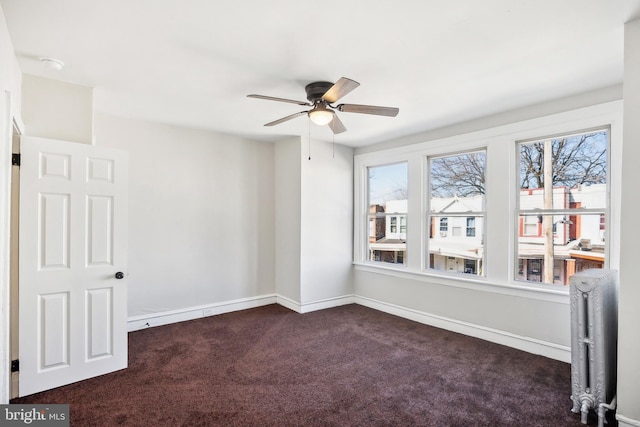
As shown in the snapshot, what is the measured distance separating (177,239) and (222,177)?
1.04 metres

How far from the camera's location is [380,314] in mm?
4863

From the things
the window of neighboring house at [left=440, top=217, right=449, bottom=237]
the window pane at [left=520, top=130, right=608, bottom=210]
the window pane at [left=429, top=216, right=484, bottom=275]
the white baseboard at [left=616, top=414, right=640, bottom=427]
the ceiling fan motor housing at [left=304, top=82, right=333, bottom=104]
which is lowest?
the white baseboard at [left=616, top=414, right=640, bottom=427]

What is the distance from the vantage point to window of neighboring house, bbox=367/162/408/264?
4.99 metres

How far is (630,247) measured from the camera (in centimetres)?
208

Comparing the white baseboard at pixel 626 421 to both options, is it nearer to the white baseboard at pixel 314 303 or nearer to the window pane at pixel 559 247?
the window pane at pixel 559 247

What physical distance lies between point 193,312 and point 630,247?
4484 mm

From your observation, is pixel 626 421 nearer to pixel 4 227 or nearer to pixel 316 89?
pixel 316 89

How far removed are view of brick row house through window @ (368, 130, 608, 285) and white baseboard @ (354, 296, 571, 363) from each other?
622 millimetres

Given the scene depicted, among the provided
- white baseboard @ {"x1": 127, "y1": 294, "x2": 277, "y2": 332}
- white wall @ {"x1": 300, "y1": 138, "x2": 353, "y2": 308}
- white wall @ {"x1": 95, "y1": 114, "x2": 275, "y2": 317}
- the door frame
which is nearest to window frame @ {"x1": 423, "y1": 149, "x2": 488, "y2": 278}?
white wall @ {"x1": 300, "y1": 138, "x2": 353, "y2": 308}

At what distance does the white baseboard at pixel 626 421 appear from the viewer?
2.06 m

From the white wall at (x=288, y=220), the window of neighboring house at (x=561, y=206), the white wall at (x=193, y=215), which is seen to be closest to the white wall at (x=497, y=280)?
the window of neighboring house at (x=561, y=206)

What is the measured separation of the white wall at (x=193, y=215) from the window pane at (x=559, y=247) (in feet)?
11.2
